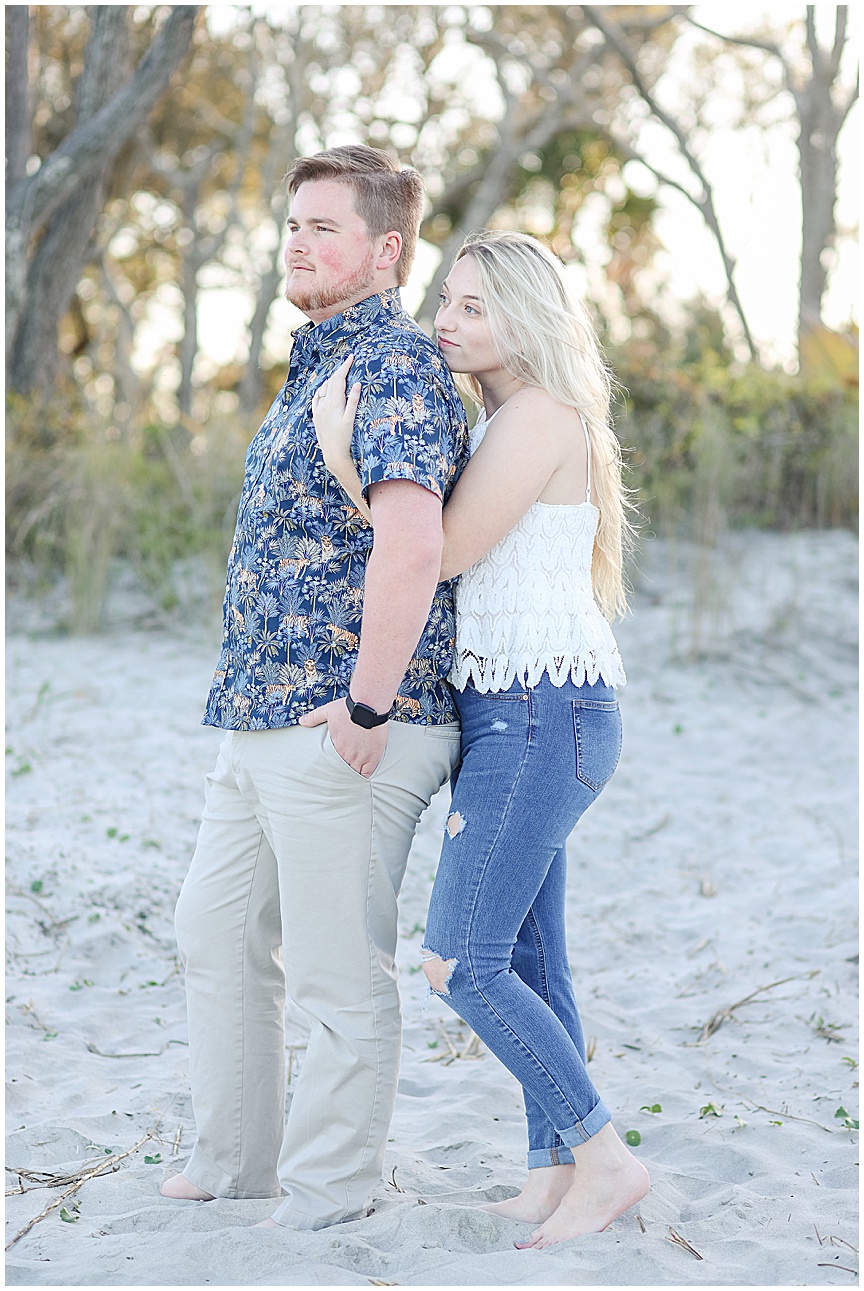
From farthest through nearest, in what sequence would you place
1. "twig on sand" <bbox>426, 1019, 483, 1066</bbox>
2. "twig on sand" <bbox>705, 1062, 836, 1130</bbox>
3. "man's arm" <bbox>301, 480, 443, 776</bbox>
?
"twig on sand" <bbox>426, 1019, 483, 1066</bbox>, "twig on sand" <bbox>705, 1062, 836, 1130</bbox>, "man's arm" <bbox>301, 480, 443, 776</bbox>

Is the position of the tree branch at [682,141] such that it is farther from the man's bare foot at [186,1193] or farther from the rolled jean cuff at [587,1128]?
the man's bare foot at [186,1193]

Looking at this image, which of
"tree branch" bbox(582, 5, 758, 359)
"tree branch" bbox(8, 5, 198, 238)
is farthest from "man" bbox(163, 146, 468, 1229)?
"tree branch" bbox(582, 5, 758, 359)

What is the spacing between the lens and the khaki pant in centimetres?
225

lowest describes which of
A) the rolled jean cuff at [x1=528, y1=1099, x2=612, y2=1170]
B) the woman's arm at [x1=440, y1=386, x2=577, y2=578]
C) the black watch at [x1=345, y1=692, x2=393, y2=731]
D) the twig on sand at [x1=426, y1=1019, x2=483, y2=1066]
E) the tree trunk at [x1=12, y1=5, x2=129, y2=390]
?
the twig on sand at [x1=426, y1=1019, x2=483, y2=1066]

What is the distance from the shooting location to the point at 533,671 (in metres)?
2.22

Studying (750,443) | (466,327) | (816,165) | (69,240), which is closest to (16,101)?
(69,240)

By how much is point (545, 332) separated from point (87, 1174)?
196cm

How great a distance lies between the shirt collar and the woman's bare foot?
1.56m

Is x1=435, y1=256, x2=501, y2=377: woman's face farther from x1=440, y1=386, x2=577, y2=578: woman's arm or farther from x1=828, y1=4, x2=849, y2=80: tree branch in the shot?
x1=828, y1=4, x2=849, y2=80: tree branch

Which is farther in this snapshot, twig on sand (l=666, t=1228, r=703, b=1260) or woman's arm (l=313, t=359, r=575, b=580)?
twig on sand (l=666, t=1228, r=703, b=1260)

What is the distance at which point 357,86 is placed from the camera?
17297mm

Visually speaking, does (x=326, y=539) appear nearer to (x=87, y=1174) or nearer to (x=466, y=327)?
(x=466, y=327)

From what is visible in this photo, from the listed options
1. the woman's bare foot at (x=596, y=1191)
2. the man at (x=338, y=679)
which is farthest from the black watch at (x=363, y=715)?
the woman's bare foot at (x=596, y=1191)

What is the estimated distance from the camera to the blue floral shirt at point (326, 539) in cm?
216
